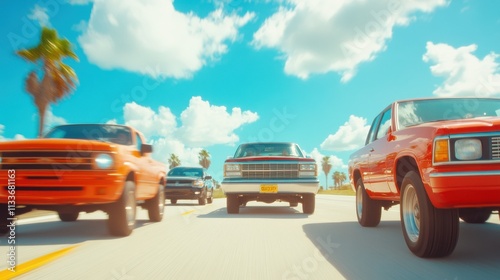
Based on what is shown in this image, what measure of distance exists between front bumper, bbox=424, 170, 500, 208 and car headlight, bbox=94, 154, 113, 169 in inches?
169

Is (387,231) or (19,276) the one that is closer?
(19,276)

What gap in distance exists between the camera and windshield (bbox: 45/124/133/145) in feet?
26.2

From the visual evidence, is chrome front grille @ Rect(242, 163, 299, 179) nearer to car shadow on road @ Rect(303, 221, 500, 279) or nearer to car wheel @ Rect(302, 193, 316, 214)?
car wheel @ Rect(302, 193, 316, 214)

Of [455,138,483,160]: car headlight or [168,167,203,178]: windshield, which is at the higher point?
[168,167,203,178]: windshield

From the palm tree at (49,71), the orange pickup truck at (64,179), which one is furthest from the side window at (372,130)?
the palm tree at (49,71)

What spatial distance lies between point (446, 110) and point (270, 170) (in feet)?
17.5

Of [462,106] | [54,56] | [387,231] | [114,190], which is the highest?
[54,56]

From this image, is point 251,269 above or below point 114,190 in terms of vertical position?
below

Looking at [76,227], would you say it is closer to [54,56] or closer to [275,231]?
[275,231]

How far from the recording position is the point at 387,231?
24.0ft

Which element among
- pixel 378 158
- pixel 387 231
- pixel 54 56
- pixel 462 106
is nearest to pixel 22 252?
pixel 378 158

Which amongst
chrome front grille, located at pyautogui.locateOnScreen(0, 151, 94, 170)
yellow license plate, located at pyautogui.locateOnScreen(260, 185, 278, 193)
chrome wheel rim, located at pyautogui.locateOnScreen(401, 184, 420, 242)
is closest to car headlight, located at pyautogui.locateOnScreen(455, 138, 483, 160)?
chrome wheel rim, located at pyautogui.locateOnScreen(401, 184, 420, 242)

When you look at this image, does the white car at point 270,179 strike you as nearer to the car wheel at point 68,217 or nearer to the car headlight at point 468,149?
the car wheel at point 68,217

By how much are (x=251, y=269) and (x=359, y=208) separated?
15.7 ft
